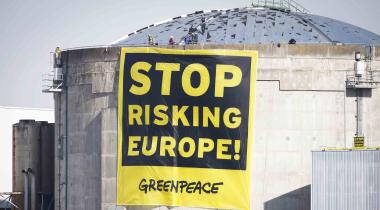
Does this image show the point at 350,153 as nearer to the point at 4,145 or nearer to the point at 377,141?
the point at 377,141

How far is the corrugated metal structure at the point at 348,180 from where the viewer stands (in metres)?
80.2

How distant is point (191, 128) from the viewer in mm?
85188

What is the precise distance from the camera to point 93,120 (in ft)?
296

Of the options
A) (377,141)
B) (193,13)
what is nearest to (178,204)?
(377,141)

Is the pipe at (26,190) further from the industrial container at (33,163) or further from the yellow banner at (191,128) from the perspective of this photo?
the yellow banner at (191,128)

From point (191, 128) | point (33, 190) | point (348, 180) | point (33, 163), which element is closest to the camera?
point (348, 180)

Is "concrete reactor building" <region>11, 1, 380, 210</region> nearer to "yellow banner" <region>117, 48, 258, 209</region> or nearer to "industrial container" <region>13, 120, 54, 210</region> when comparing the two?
"yellow banner" <region>117, 48, 258, 209</region>

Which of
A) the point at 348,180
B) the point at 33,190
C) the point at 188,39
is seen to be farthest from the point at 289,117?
the point at 33,190

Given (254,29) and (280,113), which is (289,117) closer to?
(280,113)

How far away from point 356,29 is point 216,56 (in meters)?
20.4

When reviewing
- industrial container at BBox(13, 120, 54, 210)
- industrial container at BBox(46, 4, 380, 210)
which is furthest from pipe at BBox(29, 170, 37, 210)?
industrial container at BBox(46, 4, 380, 210)

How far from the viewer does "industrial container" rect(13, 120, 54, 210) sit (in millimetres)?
→ 102125

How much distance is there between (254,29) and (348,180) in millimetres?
19381

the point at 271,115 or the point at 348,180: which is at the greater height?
the point at 271,115
